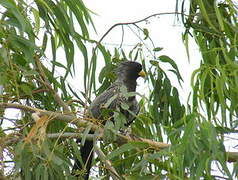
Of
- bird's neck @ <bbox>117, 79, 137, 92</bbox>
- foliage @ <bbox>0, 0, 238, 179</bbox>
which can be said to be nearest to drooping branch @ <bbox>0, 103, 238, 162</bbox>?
foliage @ <bbox>0, 0, 238, 179</bbox>

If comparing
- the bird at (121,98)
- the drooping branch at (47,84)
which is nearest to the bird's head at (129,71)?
the bird at (121,98)

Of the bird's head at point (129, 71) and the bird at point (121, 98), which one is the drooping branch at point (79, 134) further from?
the bird's head at point (129, 71)

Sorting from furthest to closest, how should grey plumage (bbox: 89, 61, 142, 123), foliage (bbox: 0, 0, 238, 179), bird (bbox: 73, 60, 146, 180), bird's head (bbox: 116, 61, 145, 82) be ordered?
bird's head (bbox: 116, 61, 145, 82)
grey plumage (bbox: 89, 61, 142, 123)
bird (bbox: 73, 60, 146, 180)
foliage (bbox: 0, 0, 238, 179)

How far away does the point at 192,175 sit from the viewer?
3.28 m

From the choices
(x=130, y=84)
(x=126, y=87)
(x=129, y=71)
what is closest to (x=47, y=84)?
(x=126, y=87)

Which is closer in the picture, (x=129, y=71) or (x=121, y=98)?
(x=121, y=98)

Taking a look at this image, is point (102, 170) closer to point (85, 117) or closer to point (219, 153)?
point (85, 117)

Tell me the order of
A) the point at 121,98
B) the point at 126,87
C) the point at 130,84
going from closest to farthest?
the point at 121,98 < the point at 126,87 < the point at 130,84

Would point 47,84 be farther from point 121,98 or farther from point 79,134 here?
point 79,134

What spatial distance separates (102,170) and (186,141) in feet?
3.05

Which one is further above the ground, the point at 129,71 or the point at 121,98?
the point at 129,71

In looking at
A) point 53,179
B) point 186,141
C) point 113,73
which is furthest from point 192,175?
point 113,73

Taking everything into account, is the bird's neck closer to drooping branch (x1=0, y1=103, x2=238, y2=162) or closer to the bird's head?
the bird's head

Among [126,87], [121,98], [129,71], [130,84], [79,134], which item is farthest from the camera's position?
[130,84]
